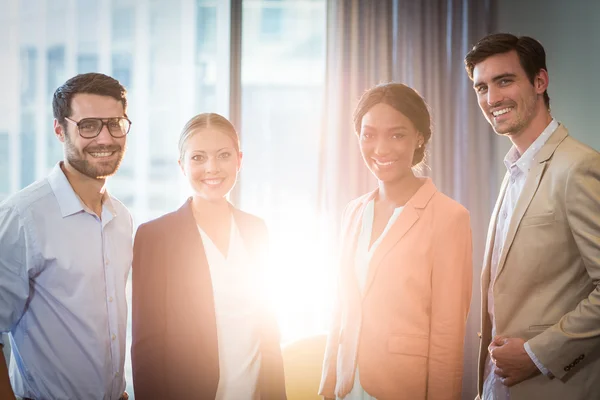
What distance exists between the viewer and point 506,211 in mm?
1771

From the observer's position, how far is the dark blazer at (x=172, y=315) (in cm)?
167

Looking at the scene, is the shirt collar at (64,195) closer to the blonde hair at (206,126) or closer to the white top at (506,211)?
the blonde hair at (206,126)

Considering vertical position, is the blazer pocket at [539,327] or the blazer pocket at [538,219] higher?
the blazer pocket at [538,219]

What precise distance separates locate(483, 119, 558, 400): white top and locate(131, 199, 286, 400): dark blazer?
3.40 feet

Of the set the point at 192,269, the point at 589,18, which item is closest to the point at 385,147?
the point at 192,269

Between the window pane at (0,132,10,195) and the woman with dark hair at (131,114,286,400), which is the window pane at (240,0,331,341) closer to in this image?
the woman with dark hair at (131,114,286,400)

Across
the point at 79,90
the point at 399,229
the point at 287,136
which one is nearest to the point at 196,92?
the point at 287,136

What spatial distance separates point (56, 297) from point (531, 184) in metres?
1.70

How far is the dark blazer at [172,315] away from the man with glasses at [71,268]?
0.35 feet

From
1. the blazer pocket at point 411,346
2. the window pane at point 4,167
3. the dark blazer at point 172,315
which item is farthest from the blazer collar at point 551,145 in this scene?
the window pane at point 4,167

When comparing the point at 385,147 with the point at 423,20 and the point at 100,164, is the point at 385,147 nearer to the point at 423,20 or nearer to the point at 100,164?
the point at 100,164

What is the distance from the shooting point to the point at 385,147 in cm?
167

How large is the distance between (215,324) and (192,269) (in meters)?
0.22

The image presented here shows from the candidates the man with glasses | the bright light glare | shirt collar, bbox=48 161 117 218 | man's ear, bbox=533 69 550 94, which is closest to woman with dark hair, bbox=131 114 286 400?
the man with glasses
